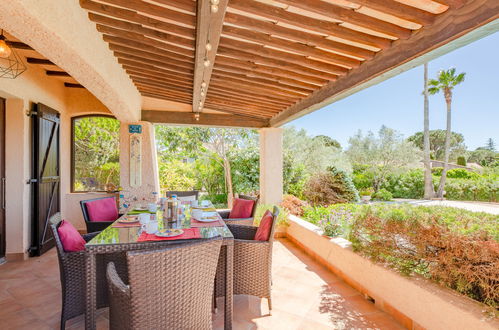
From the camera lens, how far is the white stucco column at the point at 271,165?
5.90 meters

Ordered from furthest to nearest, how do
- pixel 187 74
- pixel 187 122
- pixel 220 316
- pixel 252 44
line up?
pixel 187 122 → pixel 187 74 → pixel 252 44 → pixel 220 316

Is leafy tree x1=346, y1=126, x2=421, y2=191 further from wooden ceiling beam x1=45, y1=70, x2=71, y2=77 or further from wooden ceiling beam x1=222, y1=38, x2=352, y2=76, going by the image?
wooden ceiling beam x1=45, y1=70, x2=71, y2=77

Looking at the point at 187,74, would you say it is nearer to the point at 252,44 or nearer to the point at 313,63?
the point at 252,44

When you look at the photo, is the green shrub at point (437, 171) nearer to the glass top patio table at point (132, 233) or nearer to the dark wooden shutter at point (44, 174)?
the glass top patio table at point (132, 233)

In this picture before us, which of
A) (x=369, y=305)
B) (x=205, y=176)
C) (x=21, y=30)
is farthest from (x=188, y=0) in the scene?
(x=205, y=176)

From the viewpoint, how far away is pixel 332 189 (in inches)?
297

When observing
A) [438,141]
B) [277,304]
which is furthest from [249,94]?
[438,141]

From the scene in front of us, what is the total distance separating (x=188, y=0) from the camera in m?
2.03

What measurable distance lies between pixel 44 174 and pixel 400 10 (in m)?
5.23

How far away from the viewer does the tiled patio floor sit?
2.38 m

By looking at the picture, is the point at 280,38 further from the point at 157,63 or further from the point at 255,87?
the point at 157,63

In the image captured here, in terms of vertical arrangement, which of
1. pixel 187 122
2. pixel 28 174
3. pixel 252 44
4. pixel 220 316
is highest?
pixel 252 44

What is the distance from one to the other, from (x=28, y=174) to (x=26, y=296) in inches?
77.9

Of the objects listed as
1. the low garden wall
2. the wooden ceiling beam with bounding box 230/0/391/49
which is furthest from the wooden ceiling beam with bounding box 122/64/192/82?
the low garden wall
